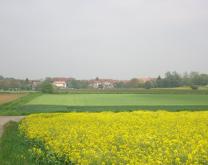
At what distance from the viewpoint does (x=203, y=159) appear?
8211 millimetres

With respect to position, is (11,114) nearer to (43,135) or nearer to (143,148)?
(43,135)

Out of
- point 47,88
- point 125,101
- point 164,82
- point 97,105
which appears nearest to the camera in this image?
point 97,105

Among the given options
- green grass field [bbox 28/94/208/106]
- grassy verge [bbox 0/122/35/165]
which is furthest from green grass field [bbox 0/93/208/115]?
grassy verge [bbox 0/122/35/165]

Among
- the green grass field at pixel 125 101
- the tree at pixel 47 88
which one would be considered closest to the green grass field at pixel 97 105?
the green grass field at pixel 125 101

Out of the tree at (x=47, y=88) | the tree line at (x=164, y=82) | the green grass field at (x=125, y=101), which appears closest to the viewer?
the green grass field at (x=125, y=101)

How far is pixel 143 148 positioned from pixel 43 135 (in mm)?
5886

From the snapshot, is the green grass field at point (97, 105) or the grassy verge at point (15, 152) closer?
the grassy verge at point (15, 152)

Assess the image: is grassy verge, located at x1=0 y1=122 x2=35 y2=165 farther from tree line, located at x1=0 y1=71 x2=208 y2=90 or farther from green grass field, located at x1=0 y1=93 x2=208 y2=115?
tree line, located at x1=0 y1=71 x2=208 y2=90

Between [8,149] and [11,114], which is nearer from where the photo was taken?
[8,149]

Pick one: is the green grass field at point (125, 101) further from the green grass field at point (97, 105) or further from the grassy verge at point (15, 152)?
the grassy verge at point (15, 152)

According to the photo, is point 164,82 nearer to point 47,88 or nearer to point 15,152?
point 47,88

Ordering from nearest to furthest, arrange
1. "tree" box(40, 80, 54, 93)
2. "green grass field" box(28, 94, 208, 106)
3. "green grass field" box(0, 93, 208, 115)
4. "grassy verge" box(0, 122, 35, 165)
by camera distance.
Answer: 1. "grassy verge" box(0, 122, 35, 165)
2. "green grass field" box(0, 93, 208, 115)
3. "green grass field" box(28, 94, 208, 106)
4. "tree" box(40, 80, 54, 93)

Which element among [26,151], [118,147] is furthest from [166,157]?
[26,151]

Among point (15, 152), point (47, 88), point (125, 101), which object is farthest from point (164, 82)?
point (15, 152)
